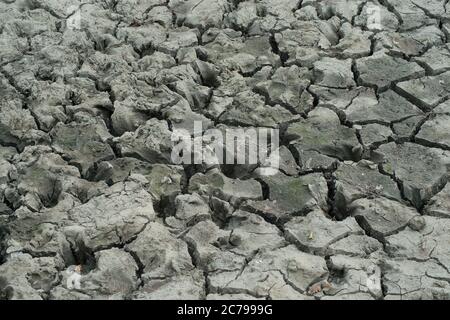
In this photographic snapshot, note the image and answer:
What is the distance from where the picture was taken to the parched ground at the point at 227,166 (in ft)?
9.36

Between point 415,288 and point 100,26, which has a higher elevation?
point 100,26

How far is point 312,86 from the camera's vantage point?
150 inches

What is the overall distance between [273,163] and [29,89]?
1327 mm

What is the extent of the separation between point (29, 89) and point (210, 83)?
928mm

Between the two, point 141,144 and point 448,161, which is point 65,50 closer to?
point 141,144

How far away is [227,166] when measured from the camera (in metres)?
3.33

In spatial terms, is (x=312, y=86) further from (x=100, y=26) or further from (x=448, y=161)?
(x=100, y=26)

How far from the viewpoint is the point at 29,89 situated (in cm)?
374

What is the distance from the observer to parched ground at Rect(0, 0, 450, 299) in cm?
285

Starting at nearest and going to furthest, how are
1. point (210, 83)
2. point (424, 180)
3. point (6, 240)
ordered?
point (6, 240) → point (424, 180) → point (210, 83)

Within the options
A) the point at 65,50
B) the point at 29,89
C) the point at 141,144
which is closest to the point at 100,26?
the point at 65,50
